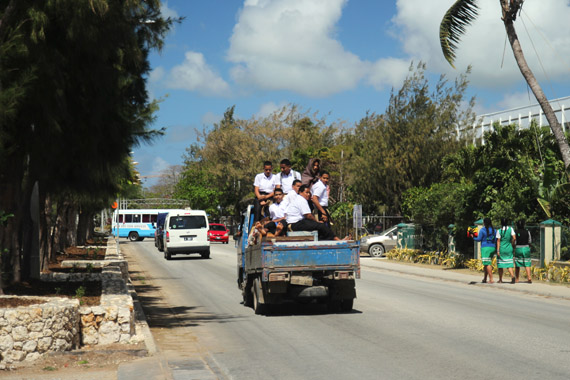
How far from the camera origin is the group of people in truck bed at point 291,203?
14594 millimetres

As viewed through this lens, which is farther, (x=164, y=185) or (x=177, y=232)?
(x=164, y=185)

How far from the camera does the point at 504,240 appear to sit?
21.4 meters

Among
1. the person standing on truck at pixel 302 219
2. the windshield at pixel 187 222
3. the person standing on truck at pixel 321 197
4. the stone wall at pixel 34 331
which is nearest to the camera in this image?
the stone wall at pixel 34 331

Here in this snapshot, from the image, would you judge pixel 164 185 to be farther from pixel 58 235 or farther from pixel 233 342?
pixel 233 342

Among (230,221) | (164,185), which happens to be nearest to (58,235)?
(230,221)

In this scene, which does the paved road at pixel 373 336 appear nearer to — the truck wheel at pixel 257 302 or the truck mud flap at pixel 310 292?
the truck wheel at pixel 257 302

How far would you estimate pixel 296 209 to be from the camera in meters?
14.6

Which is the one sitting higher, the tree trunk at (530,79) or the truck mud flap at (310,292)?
the tree trunk at (530,79)

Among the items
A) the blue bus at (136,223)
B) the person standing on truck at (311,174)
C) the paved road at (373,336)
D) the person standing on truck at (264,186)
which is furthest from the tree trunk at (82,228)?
the person standing on truck at (311,174)

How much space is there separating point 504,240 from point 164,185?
151645 mm

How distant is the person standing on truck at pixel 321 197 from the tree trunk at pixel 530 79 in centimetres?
1291

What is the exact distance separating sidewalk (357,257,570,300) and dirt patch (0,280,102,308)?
10568 mm

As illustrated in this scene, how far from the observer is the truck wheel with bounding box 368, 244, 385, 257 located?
40000 mm

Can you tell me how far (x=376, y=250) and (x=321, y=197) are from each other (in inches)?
985
